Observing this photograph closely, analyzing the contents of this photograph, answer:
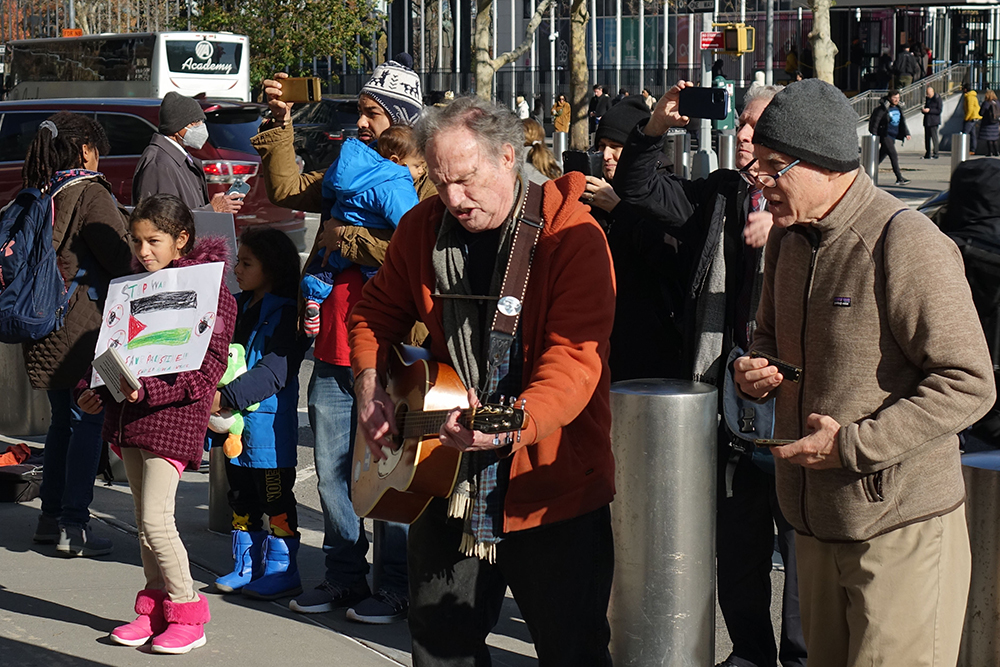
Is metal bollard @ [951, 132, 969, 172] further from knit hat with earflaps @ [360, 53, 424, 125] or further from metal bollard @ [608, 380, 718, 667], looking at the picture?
metal bollard @ [608, 380, 718, 667]

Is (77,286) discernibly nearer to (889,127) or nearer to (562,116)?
(889,127)

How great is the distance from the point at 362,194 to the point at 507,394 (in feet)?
5.69

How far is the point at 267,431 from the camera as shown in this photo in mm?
4977

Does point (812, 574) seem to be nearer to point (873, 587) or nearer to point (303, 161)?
point (873, 587)

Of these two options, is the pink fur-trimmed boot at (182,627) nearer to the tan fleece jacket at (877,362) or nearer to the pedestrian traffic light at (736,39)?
the tan fleece jacket at (877,362)

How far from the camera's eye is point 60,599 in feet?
16.6

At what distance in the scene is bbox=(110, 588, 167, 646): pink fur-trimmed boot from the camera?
4.56 meters

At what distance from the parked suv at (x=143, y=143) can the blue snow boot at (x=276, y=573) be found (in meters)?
8.58

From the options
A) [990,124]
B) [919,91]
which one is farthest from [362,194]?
[919,91]

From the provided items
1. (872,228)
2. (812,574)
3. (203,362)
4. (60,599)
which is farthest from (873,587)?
(60,599)

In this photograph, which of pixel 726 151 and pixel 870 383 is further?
pixel 726 151

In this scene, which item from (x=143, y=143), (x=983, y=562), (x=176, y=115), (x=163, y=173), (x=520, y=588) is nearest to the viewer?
(x=520, y=588)

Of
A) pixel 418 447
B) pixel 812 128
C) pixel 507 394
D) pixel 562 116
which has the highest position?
pixel 562 116

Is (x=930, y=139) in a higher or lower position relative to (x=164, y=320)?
higher
